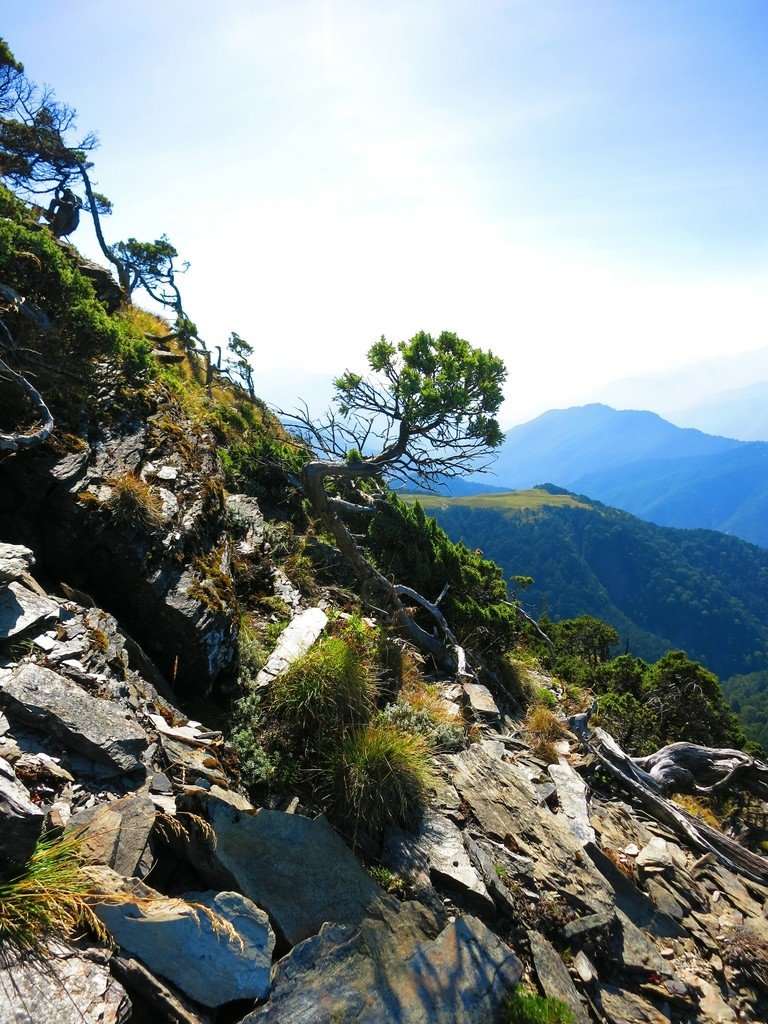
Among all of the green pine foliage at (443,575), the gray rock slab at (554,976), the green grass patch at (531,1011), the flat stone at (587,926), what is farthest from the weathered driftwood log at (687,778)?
the green grass patch at (531,1011)

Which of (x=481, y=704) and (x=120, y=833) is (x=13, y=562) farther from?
(x=481, y=704)

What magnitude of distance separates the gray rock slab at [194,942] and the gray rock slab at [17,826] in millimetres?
629

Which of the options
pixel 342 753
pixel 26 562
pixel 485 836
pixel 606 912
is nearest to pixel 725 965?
pixel 606 912

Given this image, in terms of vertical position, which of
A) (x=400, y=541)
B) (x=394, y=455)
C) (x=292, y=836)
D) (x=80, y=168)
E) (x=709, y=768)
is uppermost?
(x=80, y=168)

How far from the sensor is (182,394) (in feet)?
45.3

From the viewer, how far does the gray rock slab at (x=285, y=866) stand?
461 centimetres

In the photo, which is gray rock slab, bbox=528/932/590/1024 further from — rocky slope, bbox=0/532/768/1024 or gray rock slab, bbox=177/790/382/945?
gray rock slab, bbox=177/790/382/945

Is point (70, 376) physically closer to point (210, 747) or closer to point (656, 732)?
point (210, 747)

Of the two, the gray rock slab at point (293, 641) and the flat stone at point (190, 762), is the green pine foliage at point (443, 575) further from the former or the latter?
the flat stone at point (190, 762)

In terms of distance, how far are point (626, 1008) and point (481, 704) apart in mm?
5415

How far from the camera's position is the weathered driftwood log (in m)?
9.58

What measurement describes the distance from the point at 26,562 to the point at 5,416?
3.33 metres

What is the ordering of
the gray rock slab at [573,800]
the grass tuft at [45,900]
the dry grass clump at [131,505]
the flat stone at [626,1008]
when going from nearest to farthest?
the grass tuft at [45,900] → the flat stone at [626,1008] → the dry grass clump at [131,505] → the gray rock slab at [573,800]

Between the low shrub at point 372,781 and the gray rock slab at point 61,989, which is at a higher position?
the low shrub at point 372,781
